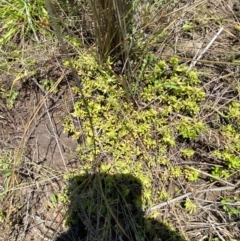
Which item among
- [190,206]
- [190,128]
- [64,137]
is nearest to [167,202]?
[190,206]

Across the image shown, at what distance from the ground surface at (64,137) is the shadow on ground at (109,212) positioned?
0.24 feet

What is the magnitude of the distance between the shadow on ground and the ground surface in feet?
0.24

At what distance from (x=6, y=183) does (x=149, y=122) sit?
2.49ft

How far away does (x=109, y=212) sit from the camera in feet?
5.24

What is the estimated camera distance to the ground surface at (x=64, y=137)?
1.64 meters

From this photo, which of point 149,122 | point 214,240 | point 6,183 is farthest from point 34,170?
point 214,240

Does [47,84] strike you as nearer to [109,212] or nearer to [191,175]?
[109,212]

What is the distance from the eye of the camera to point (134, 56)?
1.75m

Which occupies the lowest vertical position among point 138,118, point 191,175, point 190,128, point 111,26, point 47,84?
point 191,175

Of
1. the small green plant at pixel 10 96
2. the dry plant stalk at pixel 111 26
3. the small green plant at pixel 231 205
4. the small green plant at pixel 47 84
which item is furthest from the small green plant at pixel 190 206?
the small green plant at pixel 10 96

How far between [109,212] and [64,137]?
455 mm

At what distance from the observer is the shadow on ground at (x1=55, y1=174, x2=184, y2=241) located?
1588 millimetres

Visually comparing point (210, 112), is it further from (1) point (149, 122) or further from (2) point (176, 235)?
(2) point (176, 235)

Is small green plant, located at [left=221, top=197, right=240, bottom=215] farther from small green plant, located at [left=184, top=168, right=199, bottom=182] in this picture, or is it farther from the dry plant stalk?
the dry plant stalk
